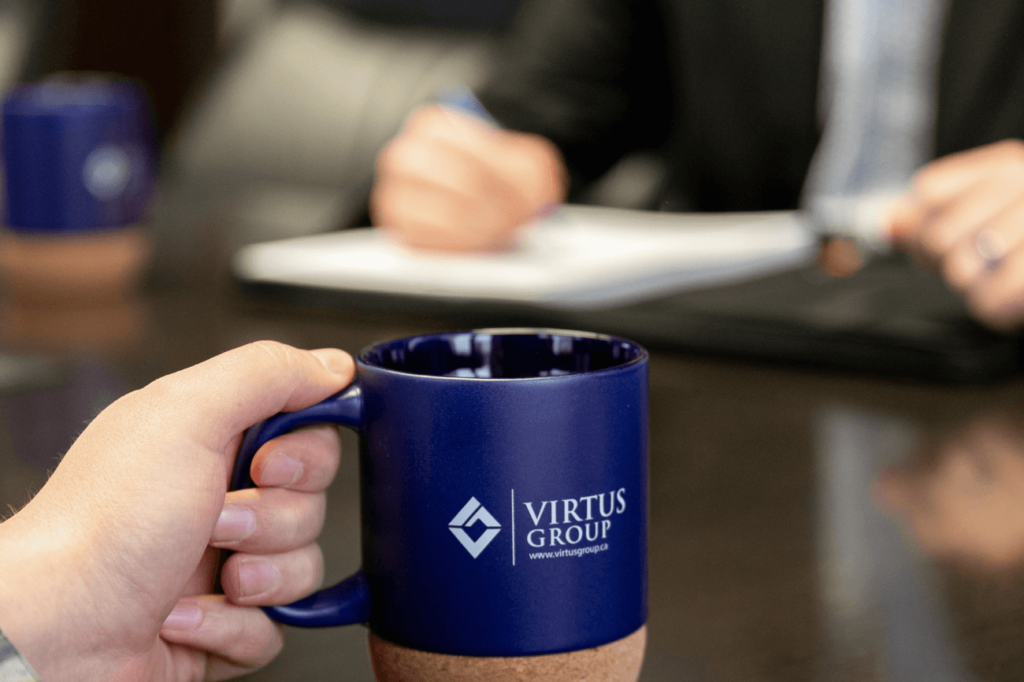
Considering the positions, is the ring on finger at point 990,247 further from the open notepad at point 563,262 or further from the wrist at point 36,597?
the wrist at point 36,597

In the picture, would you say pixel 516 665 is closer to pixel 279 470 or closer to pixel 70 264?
pixel 279 470

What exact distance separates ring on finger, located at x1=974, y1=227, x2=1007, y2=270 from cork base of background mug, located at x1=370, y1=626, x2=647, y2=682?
21.5 inches

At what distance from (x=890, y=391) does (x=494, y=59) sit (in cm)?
166

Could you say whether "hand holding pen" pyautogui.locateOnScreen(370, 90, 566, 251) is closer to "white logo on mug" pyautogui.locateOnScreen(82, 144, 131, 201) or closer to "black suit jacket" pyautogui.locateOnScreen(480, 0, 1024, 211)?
"white logo on mug" pyautogui.locateOnScreen(82, 144, 131, 201)

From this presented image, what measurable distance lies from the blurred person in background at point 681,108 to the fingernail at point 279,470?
0.70m

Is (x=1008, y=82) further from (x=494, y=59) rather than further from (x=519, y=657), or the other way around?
(x=519, y=657)

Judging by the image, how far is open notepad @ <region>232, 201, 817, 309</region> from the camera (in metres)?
0.87

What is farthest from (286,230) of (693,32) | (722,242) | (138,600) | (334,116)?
(334,116)

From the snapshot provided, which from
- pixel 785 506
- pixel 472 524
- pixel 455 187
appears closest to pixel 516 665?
pixel 472 524

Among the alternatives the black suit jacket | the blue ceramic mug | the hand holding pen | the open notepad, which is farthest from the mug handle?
the black suit jacket

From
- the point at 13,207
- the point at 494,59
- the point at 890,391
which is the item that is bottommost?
the point at 890,391

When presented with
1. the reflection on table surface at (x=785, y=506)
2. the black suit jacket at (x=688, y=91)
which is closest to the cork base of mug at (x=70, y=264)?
the reflection on table surface at (x=785, y=506)

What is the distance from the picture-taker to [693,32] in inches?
66.0

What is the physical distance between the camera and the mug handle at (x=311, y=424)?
0.34 m
